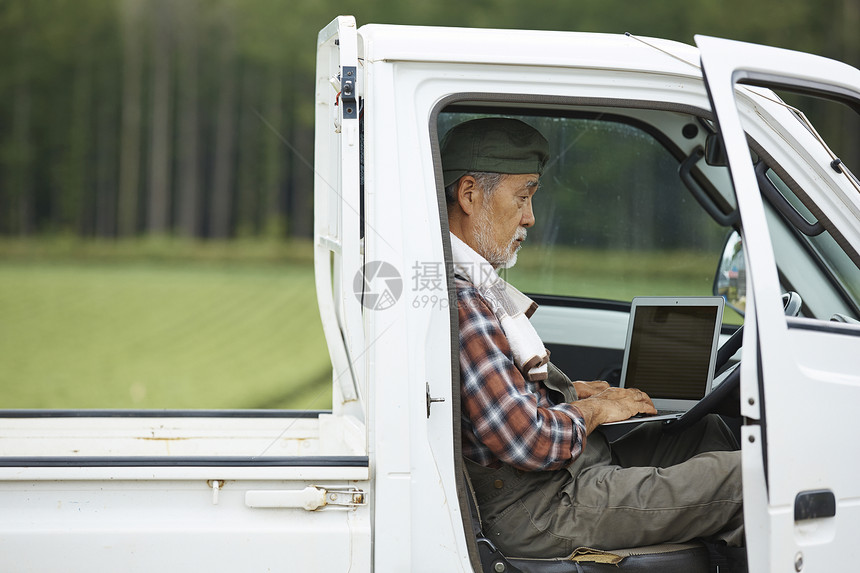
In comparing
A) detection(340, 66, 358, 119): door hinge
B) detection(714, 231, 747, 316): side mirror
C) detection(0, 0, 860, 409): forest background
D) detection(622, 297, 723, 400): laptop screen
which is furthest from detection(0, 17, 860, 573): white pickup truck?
detection(0, 0, 860, 409): forest background

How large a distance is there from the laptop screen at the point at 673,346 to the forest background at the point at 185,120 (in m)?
16.1

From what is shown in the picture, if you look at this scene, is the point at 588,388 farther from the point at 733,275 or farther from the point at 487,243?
the point at 733,275

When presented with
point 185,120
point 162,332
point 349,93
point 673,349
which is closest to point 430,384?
point 349,93

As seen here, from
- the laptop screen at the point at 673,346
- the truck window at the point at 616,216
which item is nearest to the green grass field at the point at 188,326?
the truck window at the point at 616,216

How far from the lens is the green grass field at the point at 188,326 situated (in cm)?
355

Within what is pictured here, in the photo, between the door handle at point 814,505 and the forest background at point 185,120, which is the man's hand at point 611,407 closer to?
the door handle at point 814,505

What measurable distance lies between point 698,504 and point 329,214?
4.65 feet

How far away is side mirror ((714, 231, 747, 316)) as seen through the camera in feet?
10.5

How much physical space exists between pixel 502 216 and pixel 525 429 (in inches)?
25.4

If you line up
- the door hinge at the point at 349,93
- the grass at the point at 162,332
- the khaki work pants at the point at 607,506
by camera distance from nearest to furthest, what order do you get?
the door hinge at the point at 349,93 → the khaki work pants at the point at 607,506 → the grass at the point at 162,332

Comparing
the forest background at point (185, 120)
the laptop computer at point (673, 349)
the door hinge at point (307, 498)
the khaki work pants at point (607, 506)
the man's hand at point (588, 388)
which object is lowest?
the khaki work pants at point (607, 506)

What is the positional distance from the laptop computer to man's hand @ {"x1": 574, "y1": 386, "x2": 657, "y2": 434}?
0.12 m

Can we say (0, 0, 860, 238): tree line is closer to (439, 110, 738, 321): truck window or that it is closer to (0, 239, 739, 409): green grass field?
(0, 239, 739, 409): green grass field

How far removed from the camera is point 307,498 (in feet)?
6.19
